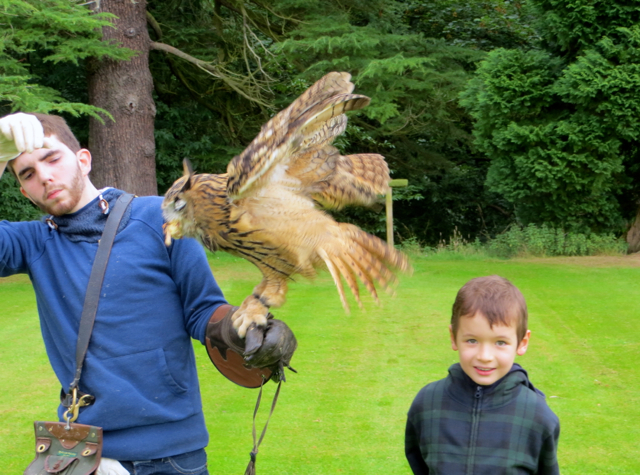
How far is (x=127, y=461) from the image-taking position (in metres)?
1.87

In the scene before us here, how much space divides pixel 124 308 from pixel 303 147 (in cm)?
70

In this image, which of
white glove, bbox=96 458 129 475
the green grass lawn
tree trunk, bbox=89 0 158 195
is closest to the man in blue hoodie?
white glove, bbox=96 458 129 475

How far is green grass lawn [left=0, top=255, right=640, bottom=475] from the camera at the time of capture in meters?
3.47

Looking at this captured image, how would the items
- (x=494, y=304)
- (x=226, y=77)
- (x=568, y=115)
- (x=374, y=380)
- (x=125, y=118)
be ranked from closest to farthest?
1. (x=494, y=304)
2. (x=374, y=380)
3. (x=125, y=118)
4. (x=226, y=77)
5. (x=568, y=115)

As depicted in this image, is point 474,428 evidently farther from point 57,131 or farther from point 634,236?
point 634,236

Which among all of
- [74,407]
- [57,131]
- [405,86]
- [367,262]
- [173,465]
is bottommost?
[173,465]

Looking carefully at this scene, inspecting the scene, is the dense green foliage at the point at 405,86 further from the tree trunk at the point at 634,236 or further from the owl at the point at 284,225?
the owl at the point at 284,225

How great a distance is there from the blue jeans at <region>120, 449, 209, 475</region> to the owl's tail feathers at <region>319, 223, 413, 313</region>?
67cm

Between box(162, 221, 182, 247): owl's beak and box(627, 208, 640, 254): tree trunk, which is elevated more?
box(162, 221, 182, 247): owl's beak

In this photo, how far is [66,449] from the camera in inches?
73.2

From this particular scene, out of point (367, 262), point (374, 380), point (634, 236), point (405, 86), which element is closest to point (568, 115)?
point (634, 236)

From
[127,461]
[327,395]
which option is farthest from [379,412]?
[127,461]

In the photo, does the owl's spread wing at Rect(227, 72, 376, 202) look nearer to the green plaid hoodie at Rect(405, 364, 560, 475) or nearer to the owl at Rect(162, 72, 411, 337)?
the owl at Rect(162, 72, 411, 337)

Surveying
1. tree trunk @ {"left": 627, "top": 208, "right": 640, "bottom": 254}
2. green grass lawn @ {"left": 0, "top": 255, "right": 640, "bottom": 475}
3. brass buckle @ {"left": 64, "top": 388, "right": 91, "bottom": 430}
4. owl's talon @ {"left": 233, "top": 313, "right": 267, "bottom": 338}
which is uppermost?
owl's talon @ {"left": 233, "top": 313, "right": 267, "bottom": 338}
